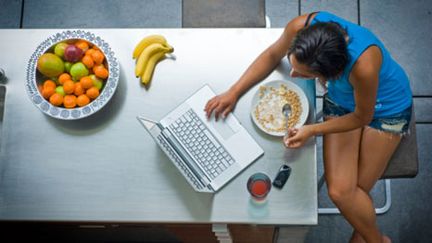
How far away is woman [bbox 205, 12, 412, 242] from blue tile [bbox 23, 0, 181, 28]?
39.8 inches

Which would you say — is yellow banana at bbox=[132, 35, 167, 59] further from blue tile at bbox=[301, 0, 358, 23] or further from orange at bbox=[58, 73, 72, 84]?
blue tile at bbox=[301, 0, 358, 23]

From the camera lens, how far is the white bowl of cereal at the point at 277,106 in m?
1.51

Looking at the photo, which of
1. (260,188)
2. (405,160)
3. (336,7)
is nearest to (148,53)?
(260,188)

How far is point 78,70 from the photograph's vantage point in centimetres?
147

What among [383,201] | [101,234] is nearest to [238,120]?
[101,234]

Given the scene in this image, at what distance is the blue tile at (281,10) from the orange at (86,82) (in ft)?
3.80

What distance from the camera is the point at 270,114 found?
152cm

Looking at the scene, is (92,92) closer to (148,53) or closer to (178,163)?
(148,53)

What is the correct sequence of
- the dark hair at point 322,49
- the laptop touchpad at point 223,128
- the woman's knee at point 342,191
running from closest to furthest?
the dark hair at point 322,49 → the laptop touchpad at point 223,128 → the woman's knee at point 342,191

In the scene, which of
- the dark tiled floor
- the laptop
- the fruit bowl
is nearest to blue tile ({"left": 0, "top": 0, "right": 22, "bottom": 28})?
the dark tiled floor

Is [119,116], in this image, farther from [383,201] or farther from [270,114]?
[383,201]

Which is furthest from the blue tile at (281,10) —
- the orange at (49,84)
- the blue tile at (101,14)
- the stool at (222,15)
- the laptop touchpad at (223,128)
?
the orange at (49,84)

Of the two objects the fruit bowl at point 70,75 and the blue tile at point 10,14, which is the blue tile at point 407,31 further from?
the blue tile at point 10,14

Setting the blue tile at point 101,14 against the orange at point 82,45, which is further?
the blue tile at point 101,14
